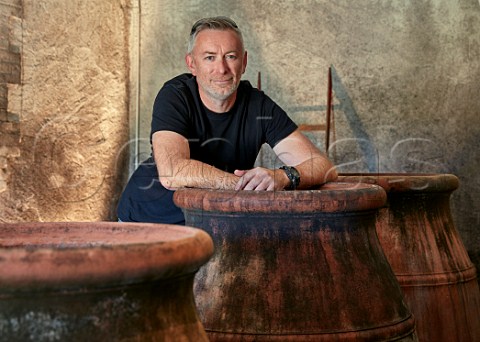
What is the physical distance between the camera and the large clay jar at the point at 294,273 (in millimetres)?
1999

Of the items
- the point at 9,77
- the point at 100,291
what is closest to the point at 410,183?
the point at 100,291

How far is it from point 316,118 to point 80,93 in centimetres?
178

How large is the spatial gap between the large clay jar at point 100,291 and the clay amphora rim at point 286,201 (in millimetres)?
719

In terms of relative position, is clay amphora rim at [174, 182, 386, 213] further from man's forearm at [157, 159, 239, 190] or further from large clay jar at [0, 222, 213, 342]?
large clay jar at [0, 222, 213, 342]

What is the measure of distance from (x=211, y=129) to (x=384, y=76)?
2556 millimetres

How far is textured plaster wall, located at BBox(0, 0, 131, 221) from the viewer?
4.96 metres

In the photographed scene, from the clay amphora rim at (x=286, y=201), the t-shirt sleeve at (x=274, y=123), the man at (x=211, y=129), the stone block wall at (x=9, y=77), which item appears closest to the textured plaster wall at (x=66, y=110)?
the stone block wall at (x=9, y=77)

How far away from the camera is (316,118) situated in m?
5.71

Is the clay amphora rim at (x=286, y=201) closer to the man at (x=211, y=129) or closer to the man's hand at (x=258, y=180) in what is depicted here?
the man's hand at (x=258, y=180)

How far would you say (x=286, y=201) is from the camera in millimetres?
2062

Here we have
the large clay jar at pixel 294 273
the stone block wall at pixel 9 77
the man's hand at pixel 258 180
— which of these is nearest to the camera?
the large clay jar at pixel 294 273

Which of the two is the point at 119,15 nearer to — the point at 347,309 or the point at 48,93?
the point at 48,93

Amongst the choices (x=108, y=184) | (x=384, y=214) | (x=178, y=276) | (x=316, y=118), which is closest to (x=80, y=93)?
(x=108, y=184)

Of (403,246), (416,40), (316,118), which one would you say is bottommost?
(403,246)
